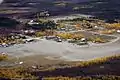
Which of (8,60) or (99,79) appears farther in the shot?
(8,60)

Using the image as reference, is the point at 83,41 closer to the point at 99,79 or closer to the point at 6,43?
the point at 6,43

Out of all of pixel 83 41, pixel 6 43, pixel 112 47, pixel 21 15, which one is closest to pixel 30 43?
pixel 6 43

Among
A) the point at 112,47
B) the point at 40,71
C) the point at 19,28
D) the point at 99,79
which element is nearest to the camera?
the point at 99,79

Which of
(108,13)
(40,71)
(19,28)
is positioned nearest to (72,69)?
(40,71)

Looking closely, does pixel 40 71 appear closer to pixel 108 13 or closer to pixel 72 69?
pixel 72 69

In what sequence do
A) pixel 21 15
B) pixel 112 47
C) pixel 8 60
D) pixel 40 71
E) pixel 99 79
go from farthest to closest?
pixel 21 15
pixel 112 47
pixel 8 60
pixel 40 71
pixel 99 79

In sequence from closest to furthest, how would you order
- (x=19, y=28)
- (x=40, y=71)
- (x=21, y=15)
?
(x=40, y=71) < (x=19, y=28) < (x=21, y=15)

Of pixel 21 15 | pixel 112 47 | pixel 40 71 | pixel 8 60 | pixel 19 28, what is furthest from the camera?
pixel 21 15

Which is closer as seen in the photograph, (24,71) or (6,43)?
(24,71)

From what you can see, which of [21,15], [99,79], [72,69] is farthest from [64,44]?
[21,15]
